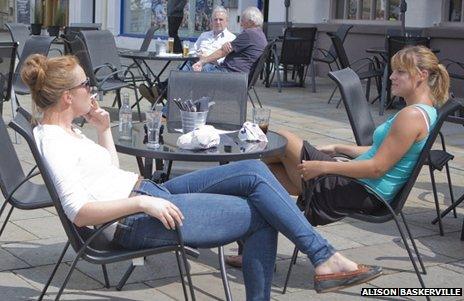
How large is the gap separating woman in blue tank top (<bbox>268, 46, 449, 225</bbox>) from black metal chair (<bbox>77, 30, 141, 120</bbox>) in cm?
493

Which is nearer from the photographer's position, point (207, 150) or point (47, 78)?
point (47, 78)

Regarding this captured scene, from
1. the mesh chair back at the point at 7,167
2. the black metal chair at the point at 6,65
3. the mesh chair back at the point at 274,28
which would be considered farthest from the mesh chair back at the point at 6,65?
the mesh chair back at the point at 274,28

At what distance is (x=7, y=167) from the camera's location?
4.33 metres

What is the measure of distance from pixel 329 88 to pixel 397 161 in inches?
375

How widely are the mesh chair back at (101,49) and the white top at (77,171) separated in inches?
232

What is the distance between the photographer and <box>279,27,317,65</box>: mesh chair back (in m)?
12.7

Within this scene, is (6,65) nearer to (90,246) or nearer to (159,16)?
(90,246)

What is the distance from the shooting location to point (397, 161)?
4.08 metres

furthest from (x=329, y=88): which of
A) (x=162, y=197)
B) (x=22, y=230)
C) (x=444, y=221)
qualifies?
(x=162, y=197)

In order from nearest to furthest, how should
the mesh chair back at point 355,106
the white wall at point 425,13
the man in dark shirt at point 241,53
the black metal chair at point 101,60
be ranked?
the mesh chair back at point 355,106
the man in dark shirt at point 241,53
the black metal chair at point 101,60
the white wall at point 425,13

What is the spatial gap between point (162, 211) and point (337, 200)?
1210mm

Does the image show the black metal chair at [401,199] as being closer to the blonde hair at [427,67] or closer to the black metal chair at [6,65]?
the blonde hair at [427,67]

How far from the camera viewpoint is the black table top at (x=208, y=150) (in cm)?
389

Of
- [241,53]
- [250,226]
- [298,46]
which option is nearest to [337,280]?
[250,226]
